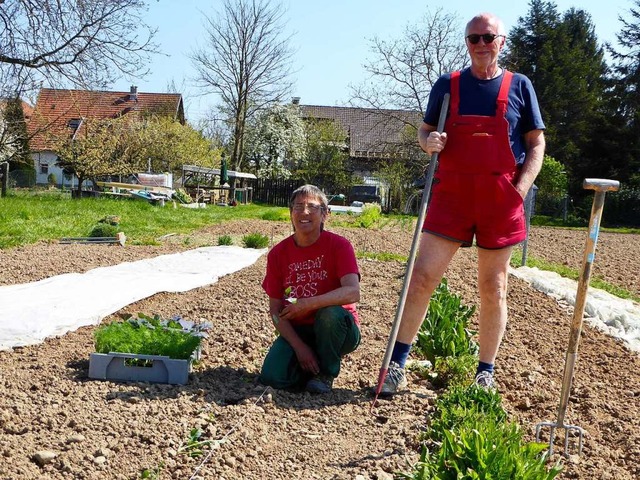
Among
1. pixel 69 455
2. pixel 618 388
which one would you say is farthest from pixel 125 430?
pixel 618 388

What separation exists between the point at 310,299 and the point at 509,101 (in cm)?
131

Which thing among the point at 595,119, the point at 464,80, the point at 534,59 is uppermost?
the point at 534,59

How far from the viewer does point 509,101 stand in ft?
11.7

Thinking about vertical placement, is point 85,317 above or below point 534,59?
below

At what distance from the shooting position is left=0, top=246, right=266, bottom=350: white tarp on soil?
5.17 m

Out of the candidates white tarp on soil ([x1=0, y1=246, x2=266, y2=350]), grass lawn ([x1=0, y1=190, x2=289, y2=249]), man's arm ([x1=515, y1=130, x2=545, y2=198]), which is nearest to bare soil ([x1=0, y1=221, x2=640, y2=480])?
white tarp on soil ([x1=0, y1=246, x2=266, y2=350])

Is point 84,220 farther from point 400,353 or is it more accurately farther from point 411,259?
point 411,259

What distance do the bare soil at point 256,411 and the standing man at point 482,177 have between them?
419mm

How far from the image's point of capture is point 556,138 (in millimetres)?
37094

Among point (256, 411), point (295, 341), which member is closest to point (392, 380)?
point (295, 341)

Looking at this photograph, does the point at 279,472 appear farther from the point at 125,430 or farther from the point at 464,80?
the point at 464,80

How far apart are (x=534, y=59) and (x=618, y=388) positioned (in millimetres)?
38390

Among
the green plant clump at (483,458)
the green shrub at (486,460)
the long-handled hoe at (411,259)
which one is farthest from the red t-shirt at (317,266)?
the green shrub at (486,460)

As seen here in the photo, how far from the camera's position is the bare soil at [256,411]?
275 centimetres
